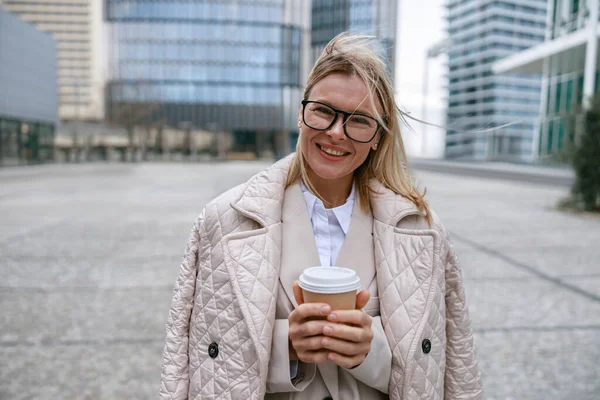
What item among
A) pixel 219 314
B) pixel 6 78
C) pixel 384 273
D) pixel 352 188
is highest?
pixel 6 78

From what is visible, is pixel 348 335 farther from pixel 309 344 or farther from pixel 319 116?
pixel 319 116

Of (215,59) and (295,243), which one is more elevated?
(215,59)

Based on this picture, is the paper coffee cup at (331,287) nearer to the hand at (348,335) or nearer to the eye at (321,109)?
the hand at (348,335)

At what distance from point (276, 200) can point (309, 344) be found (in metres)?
0.52

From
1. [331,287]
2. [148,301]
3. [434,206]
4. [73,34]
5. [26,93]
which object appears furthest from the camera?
[73,34]

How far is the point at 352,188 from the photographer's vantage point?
71.2 inches

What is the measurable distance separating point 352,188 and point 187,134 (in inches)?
2485

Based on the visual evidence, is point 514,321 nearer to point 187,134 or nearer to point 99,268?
point 99,268

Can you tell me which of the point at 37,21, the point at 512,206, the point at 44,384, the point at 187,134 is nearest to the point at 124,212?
the point at 44,384

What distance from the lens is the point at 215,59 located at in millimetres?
65188

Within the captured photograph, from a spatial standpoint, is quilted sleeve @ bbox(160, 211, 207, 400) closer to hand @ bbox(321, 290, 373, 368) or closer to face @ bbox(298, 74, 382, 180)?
face @ bbox(298, 74, 382, 180)

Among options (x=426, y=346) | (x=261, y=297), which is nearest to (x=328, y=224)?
(x=261, y=297)

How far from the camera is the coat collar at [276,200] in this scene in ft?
5.23

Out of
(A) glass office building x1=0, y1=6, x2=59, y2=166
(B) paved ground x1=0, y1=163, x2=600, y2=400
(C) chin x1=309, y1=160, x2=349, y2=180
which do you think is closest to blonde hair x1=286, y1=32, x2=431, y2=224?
(C) chin x1=309, y1=160, x2=349, y2=180
